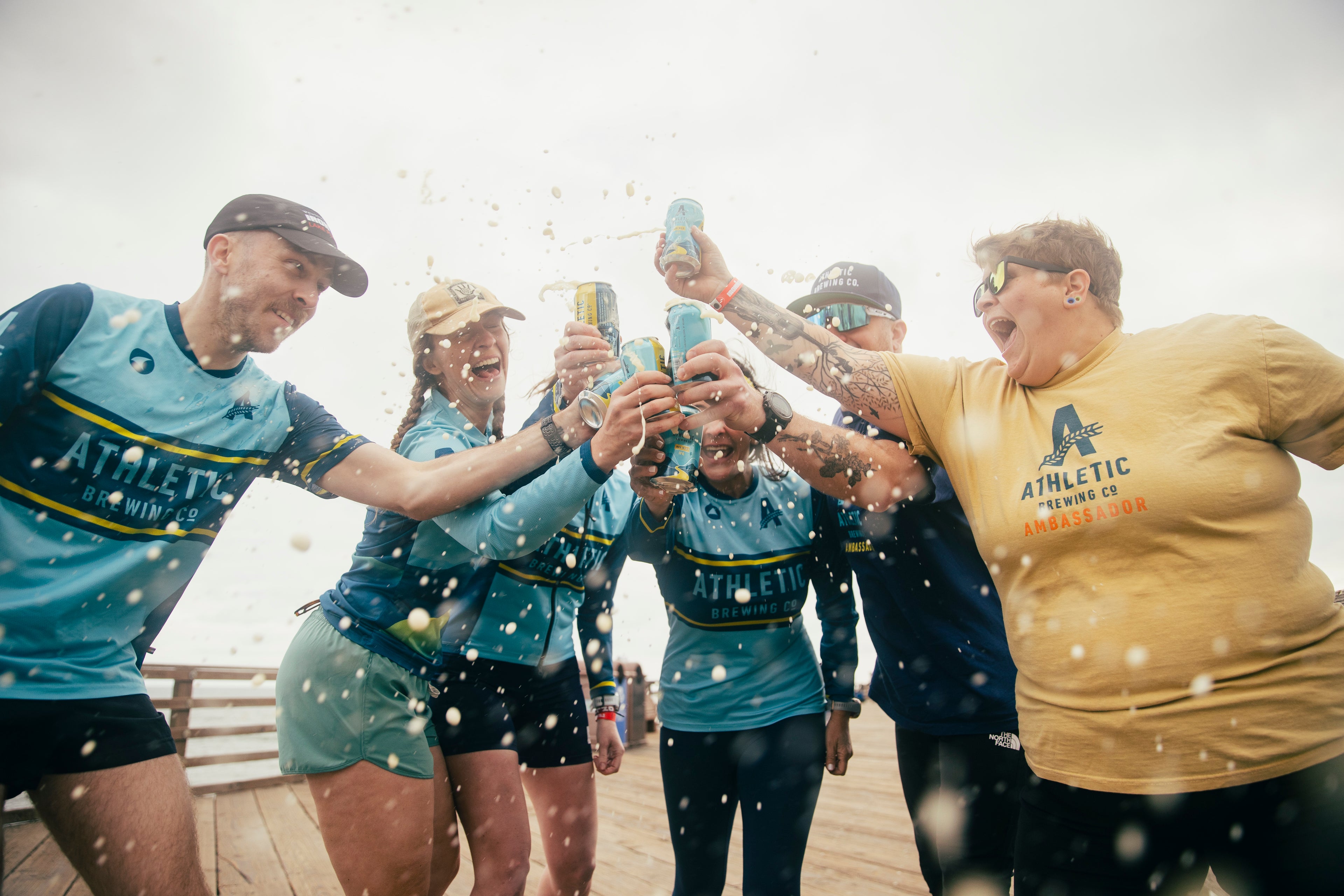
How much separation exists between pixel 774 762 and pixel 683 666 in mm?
474

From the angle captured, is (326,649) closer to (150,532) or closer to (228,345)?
(150,532)

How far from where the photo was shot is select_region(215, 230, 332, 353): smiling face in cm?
188

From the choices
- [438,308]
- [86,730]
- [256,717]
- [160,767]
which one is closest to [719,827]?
[160,767]

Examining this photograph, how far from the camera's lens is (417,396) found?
2.39 meters

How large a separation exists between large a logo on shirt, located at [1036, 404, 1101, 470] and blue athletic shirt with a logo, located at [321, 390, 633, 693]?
3.57 feet

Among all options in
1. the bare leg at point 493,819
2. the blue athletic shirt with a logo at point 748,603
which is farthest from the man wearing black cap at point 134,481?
the blue athletic shirt with a logo at point 748,603

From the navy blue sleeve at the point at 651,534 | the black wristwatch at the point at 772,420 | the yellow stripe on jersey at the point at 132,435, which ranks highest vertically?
the yellow stripe on jersey at the point at 132,435

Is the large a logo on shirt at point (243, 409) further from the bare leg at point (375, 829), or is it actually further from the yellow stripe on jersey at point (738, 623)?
the yellow stripe on jersey at point (738, 623)

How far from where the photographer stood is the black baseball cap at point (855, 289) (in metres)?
2.65

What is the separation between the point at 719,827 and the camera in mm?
2238

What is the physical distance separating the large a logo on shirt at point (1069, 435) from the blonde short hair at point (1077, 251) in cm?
36

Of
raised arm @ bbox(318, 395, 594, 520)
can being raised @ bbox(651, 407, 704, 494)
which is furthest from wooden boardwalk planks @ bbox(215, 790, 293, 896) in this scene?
can being raised @ bbox(651, 407, 704, 494)

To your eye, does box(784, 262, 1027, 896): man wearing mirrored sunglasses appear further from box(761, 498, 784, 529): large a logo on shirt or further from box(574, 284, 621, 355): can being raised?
box(574, 284, 621, 355): can being raised

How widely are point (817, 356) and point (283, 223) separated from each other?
64.2 inches
